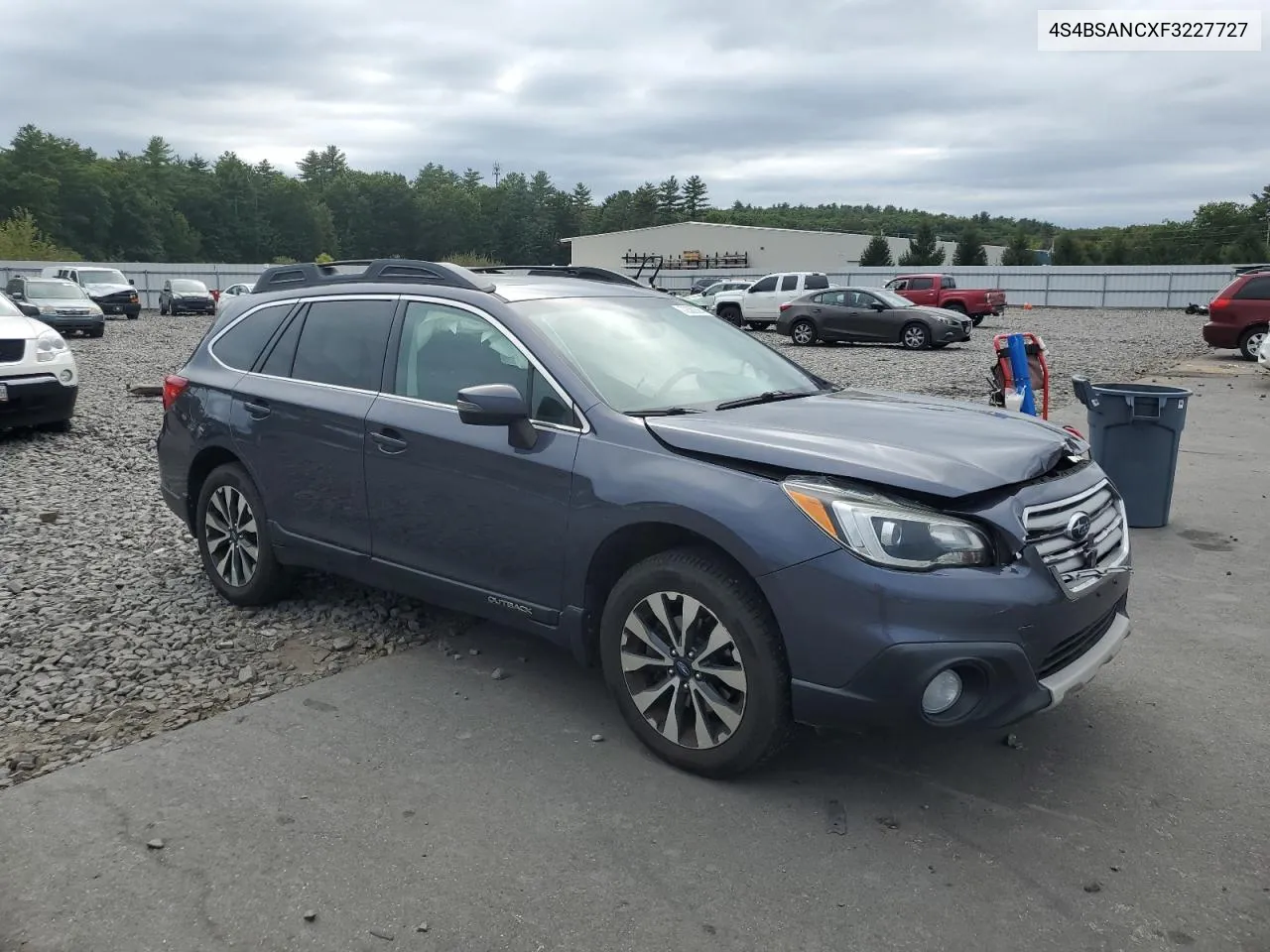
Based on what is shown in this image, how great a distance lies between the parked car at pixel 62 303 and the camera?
84.6ft

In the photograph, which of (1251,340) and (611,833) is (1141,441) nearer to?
(611,833)

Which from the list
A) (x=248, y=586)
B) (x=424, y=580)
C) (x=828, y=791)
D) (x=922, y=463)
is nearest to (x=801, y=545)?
(x=922, y=463)

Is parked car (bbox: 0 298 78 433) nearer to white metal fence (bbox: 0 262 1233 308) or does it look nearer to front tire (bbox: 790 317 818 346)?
front tire (bbox: 790 317 818 346)

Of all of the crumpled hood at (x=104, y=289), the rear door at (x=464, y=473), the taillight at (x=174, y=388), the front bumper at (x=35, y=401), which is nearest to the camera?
the rear door at (x=464, y=473)

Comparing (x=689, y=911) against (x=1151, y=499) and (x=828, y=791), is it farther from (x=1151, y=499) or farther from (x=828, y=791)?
(x=1151, y=499)

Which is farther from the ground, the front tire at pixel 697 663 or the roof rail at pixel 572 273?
the roof rail at pixel 572 273

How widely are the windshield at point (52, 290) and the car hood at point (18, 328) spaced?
18.8 meters

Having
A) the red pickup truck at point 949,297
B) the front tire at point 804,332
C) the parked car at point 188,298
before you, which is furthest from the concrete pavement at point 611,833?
the parked car at point 188,298

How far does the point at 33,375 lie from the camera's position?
10.1m

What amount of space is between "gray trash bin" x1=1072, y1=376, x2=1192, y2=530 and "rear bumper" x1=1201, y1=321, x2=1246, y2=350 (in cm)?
1500

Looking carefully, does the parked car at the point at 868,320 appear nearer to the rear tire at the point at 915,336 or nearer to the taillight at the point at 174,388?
the rear tire at the point at 915,336

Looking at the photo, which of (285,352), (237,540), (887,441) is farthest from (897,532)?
(237,540)

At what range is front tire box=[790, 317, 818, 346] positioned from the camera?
2514cm

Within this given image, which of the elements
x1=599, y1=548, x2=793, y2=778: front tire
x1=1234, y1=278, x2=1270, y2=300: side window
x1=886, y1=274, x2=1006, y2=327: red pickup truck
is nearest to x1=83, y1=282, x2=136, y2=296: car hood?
x1=886, y1=274, x2=1006, y2=327: red pickup truck
